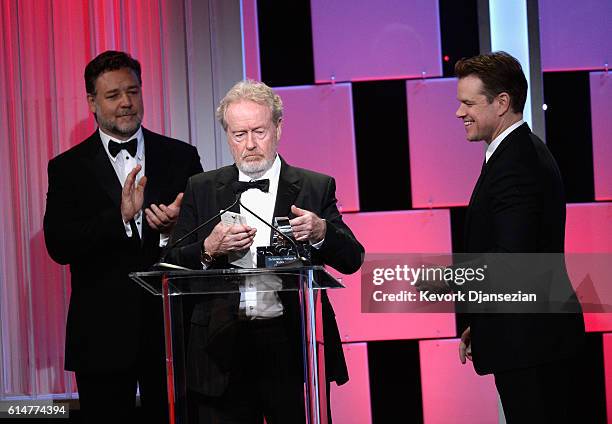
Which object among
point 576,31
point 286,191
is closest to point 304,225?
point 286,191

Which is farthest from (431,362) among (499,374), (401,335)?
(499,374)

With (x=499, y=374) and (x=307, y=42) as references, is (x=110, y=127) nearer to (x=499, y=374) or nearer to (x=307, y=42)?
(x=307, y=42)

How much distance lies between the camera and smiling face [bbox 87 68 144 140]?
12.2 ft

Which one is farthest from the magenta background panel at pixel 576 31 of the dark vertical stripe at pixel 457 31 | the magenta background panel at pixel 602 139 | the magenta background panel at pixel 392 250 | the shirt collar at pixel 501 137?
the shirt collar at pixel 501 137

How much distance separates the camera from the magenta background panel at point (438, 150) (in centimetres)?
450

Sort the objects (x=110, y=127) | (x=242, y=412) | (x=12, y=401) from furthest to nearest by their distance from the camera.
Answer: (x=12, y=401), (x=110, y=127), (x=242, y=412)

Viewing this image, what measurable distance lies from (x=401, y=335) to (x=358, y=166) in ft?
2.90

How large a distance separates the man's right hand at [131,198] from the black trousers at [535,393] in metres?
1.52

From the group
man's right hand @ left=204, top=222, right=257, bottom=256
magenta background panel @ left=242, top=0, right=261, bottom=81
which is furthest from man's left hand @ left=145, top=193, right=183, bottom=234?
magenta background panel @ left=242, top=0, right=261, bottom=81

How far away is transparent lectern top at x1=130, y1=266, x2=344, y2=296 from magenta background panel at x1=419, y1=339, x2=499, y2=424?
2268 mm

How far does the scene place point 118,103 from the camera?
3717 millimetres

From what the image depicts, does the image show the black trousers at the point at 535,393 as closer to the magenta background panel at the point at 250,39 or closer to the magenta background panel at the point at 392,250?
the magenta background panel at the point at 392,250

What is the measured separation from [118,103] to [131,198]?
475 mm

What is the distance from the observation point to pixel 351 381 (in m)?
4.48
